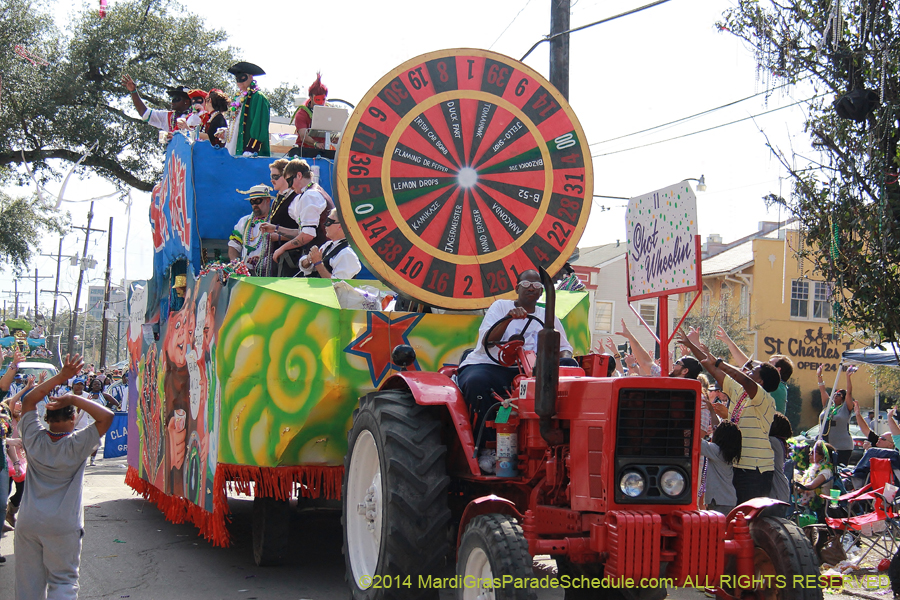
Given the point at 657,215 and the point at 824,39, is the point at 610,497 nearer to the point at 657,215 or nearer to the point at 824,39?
the point at 657,215

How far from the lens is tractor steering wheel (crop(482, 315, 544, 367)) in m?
4.70

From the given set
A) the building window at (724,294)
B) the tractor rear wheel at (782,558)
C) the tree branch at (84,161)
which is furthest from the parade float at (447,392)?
the building window at (724,294)

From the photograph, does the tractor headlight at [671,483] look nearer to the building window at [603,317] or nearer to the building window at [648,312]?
the building window at [603,317]

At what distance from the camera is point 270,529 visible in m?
6.34

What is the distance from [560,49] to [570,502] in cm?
708

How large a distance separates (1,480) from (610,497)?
16.7 ft

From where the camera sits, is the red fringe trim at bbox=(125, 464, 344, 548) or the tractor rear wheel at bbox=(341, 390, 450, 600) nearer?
the tractor rear wheel at bbox=(341, 390, 450, 600)

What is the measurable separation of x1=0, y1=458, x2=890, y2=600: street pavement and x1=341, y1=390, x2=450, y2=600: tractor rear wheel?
4.73 feet

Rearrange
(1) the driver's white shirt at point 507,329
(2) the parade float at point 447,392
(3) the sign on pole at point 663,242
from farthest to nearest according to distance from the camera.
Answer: (3) the sign on pole at point 663,242, (1) the driver's white shirt at point 507,329, (2) the parade float at point 447,392

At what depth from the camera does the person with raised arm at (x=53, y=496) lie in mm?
4527

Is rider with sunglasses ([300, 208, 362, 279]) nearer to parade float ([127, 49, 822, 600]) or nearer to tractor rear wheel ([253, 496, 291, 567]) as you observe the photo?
parade float ([127, 49, 822, 600])

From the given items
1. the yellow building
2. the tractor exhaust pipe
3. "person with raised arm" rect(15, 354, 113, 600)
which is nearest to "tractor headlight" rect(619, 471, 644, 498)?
the tractor exhaust pipe

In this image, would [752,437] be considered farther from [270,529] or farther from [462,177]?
[270,529]

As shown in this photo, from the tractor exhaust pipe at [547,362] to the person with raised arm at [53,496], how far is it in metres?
2.50
